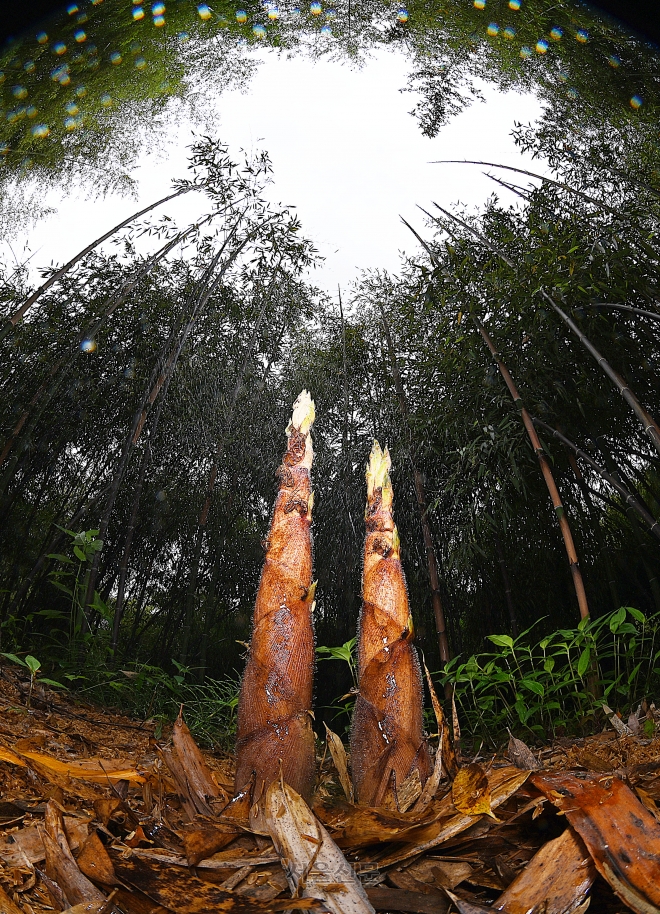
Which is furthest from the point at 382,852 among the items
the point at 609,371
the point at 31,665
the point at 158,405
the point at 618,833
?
the point at 158,405

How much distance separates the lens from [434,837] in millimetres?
644

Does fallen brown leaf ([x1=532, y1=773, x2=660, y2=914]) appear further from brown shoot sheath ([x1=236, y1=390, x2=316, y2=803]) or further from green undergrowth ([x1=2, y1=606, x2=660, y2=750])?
green undergrowth ([x1=2, y1=606, x2=660, y2=750])

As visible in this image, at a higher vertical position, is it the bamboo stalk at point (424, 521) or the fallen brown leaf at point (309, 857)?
the bamboo stalk at point (424, 521)

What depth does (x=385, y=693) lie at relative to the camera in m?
0.94

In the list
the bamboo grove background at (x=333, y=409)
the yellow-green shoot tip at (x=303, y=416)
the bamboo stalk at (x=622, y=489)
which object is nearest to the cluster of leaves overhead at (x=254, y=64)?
the bamboo grove background at (x=333, y=409)

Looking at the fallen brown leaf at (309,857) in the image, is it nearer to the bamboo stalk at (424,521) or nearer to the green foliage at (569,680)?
the green foliage at (569,680)

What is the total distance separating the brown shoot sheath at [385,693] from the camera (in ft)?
2.98

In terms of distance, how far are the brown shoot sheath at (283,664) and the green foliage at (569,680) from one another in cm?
73

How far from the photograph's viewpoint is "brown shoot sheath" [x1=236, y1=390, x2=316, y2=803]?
88 cm

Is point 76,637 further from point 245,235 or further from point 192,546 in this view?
point 245,235

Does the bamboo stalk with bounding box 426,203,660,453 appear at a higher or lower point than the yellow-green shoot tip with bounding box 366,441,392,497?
higher

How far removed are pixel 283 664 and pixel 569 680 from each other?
1288 millimetres

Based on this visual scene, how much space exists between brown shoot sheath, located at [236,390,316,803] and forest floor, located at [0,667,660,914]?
2.6 inches

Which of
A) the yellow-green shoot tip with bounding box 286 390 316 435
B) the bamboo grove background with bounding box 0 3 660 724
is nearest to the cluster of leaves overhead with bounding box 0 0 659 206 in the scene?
the bamboo grove background with bounding box 0 3 660 724
